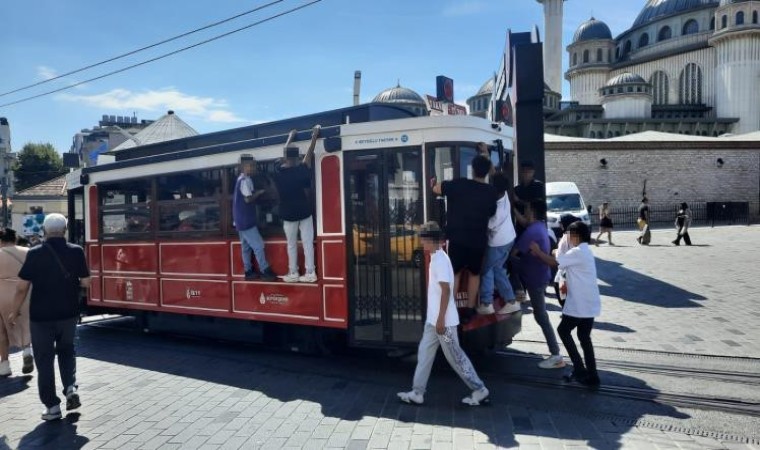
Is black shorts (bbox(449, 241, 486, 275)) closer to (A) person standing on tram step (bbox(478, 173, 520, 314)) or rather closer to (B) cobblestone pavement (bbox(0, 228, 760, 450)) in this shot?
Answer: (A) person standing on tram step (bbox(478, 173, 520, 314))

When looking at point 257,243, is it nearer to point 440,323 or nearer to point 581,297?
point 440,323

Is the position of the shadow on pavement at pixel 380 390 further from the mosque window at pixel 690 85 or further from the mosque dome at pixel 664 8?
the mosque dome at pixel 664 8

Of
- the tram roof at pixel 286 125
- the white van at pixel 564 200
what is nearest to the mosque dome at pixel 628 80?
the white van at pixel 564 200

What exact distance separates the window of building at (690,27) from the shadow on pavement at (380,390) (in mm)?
71619

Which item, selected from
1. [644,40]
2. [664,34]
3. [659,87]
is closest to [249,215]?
[659,87]

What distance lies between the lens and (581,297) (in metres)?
5.82

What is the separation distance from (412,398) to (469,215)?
1898mm

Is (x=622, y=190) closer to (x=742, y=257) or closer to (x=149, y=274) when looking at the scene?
(x=742, y=257)

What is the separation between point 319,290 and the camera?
679cm

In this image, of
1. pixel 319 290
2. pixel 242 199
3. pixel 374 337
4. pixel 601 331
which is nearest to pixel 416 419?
pixel 374 337

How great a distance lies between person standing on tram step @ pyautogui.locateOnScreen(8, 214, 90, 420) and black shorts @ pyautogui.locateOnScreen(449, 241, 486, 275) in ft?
12.2

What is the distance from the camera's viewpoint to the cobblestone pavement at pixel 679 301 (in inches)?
311

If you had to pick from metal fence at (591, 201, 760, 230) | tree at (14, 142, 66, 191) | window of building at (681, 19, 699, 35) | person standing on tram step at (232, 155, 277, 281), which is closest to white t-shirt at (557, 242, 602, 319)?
person standing on tram step at (232, 155, 277, 281)

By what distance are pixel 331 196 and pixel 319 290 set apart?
1.14 metres
